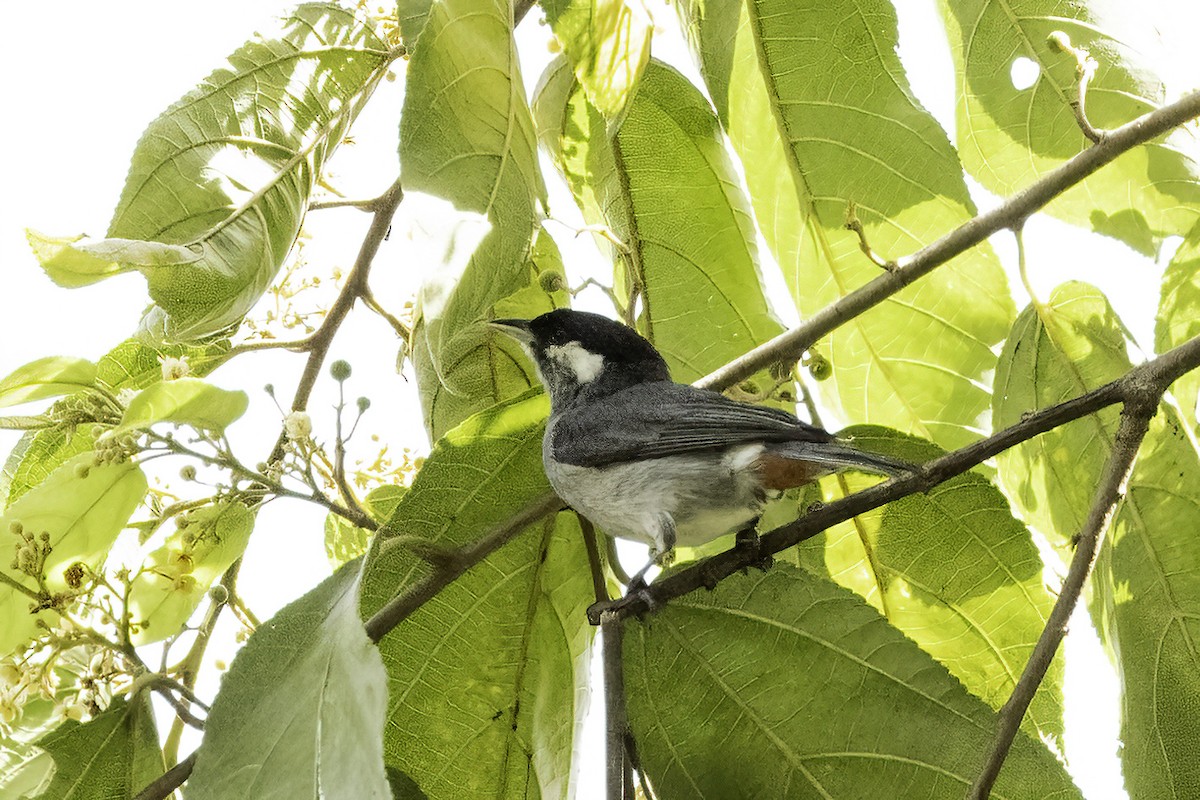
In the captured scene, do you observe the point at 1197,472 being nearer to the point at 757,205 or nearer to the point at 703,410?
the point at 703,410

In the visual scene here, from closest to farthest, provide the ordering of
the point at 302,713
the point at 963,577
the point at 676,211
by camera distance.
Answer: the point at 302,713
the point at 963,577
the point at 676,211

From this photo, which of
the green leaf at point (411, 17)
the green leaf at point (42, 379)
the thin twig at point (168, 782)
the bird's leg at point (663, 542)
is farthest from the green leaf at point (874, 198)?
the thin twig at point (168, 782)

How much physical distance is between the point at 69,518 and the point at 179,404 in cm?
37

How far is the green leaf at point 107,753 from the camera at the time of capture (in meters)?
1.95

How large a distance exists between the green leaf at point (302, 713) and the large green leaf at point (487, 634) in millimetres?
217

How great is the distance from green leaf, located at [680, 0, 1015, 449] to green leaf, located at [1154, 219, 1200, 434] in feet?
1.06

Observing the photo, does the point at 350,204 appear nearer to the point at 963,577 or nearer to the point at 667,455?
the point at 667,455

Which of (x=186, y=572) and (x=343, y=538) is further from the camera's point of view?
(x=343, y=538)

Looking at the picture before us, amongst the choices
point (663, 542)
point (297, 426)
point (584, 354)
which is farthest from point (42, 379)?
point (584, 354)

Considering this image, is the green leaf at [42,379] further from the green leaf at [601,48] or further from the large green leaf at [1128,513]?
the large green leaf at [1128,513]

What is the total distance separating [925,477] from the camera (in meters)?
1.75

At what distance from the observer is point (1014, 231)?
7.53ft

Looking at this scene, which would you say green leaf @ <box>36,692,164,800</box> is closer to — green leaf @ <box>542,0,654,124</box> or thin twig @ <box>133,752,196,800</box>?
thin twig @ <box>133,752,196,800</box>

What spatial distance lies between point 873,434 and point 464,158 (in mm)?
901
